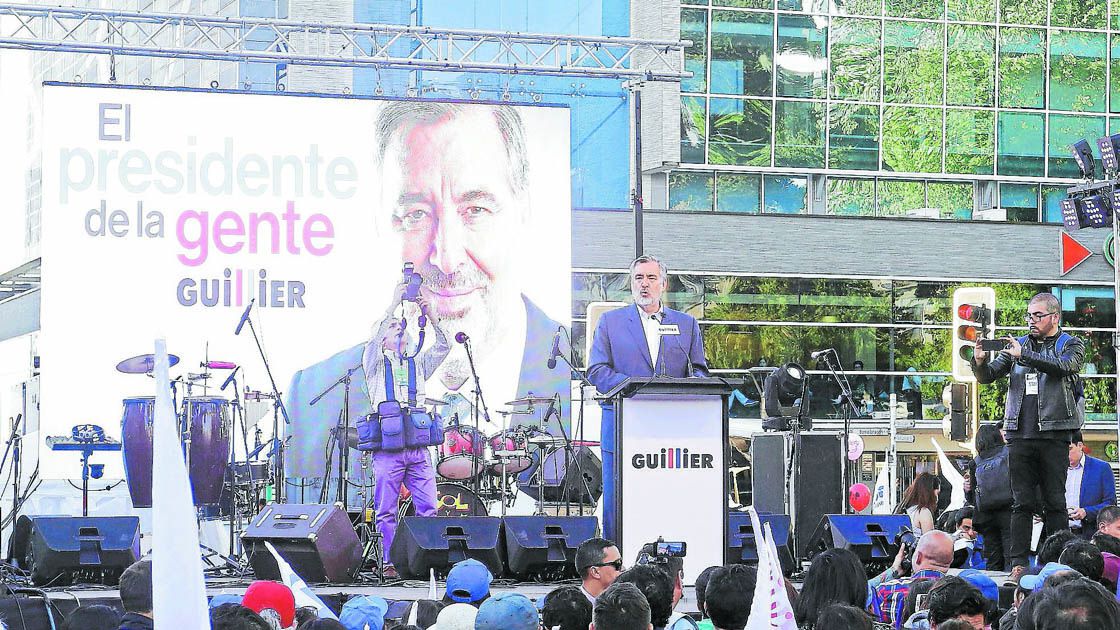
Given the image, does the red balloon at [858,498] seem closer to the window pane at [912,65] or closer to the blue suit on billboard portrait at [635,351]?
the blue suit on billboard portrait at [635,351]

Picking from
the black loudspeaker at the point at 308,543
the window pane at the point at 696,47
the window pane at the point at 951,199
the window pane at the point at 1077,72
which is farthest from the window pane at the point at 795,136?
the black loudspeaker at the point at 308,543

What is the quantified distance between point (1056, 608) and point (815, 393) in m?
19.6

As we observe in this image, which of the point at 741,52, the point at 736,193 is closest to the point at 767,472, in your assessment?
the point at 736,193

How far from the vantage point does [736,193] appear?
24281 millimetres

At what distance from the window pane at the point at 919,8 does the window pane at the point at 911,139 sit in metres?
1.82

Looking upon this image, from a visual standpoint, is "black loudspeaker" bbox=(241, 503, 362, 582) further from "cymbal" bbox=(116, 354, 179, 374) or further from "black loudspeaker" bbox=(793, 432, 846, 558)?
"cymbal" bbox=(116, 354, 179, 374)

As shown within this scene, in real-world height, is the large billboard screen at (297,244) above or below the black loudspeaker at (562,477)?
above

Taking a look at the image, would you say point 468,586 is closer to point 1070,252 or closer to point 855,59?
point 855,59

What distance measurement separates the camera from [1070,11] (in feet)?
85.9

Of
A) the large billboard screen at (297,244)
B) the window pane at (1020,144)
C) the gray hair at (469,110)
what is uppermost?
the window pane at (1020,144)

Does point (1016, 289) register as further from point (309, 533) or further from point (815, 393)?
point (309, 533)

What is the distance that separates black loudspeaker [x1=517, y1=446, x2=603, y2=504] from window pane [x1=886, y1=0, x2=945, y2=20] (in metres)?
13.7

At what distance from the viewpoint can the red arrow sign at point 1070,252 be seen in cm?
2439

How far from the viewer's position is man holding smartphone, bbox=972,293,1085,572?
26.5 feet
